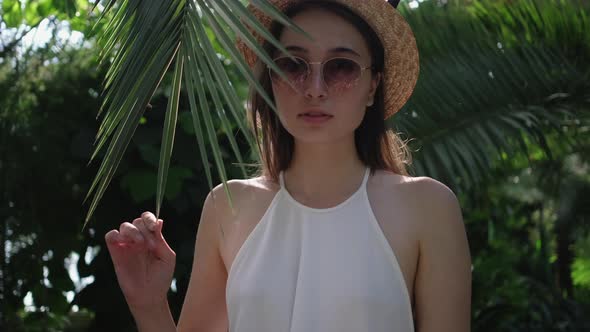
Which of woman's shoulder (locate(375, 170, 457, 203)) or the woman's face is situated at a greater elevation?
the woman's face

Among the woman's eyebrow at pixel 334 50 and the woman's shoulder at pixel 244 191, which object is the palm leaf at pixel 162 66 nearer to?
the woman's eyebrow at pixel 334 50

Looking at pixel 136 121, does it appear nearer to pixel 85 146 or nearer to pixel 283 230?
pixel 283 230

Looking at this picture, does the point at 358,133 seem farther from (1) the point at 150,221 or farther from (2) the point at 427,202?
(1) the point at 150,221

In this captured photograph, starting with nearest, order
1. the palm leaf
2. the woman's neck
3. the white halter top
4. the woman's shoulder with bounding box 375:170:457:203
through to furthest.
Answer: the palm leaf → the white halter top → the woman's shoulder with bounding box 375:170:457:203 → the woman's neck

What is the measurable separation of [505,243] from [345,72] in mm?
6575

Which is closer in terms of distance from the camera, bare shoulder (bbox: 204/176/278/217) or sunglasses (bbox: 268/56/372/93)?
sunglasses (bbox: 268/56/372/93)

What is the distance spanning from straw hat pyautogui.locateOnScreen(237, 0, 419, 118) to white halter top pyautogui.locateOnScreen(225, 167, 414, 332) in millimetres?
269

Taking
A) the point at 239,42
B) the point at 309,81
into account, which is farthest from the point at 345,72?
the point at 239,42

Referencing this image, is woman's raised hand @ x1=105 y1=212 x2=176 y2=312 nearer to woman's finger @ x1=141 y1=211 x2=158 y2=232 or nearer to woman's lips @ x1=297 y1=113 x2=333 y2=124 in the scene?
woman's finger @ x1=141 y1=211 x2=158 y2=232

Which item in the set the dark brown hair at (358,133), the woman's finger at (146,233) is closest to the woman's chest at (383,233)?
the dark brown hair at (358,133)

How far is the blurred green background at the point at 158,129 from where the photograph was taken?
4.88 meters

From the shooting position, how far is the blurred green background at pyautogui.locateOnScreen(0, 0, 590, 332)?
4.88 metres

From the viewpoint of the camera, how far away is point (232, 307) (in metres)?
2.41

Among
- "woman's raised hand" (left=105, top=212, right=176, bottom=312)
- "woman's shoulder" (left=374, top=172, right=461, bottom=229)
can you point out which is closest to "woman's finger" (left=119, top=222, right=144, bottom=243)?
"woman's raised hand" (left=105, top=212, right=176, bottom=312)
